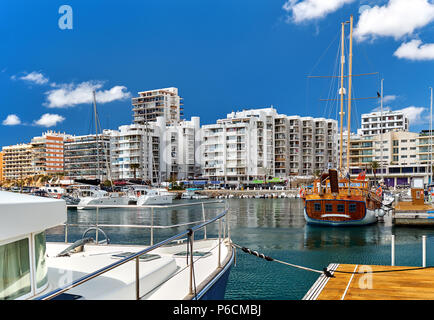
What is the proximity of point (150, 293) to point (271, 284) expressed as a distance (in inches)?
363

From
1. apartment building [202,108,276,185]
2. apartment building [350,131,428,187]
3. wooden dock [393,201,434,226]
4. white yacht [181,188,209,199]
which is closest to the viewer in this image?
wooden dock [393,201,434,226]

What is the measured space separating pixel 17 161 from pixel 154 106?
56.9m

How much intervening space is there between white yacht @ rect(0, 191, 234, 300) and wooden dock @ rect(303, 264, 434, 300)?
7.06ft

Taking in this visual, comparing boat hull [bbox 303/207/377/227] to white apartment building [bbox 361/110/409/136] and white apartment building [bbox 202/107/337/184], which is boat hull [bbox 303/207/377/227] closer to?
white apartment building [bbox 202/107/337/184]

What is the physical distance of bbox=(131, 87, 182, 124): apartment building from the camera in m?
129

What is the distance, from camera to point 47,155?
139 metres

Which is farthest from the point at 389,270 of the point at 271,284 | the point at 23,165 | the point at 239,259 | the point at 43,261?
the point at 23,165

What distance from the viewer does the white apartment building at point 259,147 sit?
98.6 m

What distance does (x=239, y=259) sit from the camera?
59.0 ft

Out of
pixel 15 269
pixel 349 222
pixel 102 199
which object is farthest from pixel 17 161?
pixel 15 269

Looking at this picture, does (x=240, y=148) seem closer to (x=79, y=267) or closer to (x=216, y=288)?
(x=216, y=288)

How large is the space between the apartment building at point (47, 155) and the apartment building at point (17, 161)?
1999 mm

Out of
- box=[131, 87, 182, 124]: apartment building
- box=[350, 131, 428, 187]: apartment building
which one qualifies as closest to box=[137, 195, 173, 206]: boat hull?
box=[350, 131, 428, 187]: apartment building
